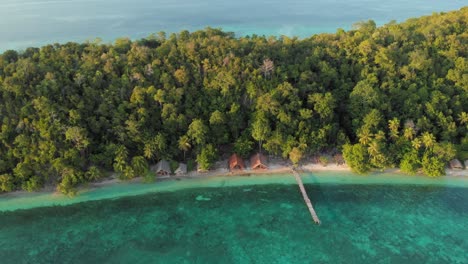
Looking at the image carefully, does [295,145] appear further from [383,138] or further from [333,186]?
[383,138]

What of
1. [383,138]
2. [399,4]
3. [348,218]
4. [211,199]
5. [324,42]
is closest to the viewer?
[348,218]

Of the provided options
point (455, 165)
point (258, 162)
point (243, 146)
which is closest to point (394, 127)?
point (455, 165)

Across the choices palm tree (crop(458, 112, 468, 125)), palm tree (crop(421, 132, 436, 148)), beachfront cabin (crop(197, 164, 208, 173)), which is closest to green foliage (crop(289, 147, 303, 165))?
beachfront cabin (crop(197, 164, 208, 173))

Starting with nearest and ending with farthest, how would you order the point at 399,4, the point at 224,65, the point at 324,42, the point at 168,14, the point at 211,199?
the point at 211,199 → the point at 224,65 → the point at 324,42 → the point at 168,14 → the point at 399,4

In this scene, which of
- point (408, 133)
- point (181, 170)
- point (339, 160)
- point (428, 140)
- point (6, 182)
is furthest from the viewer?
point (339, 160)

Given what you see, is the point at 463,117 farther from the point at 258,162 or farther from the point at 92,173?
the point at 92,173

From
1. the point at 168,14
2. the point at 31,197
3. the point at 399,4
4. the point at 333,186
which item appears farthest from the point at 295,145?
the point at 399,4

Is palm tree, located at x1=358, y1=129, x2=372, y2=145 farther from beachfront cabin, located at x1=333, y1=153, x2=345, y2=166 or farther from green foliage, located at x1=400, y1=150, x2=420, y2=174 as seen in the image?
green foliage, located at x1=400, y1=150, x2=420, y2=174
